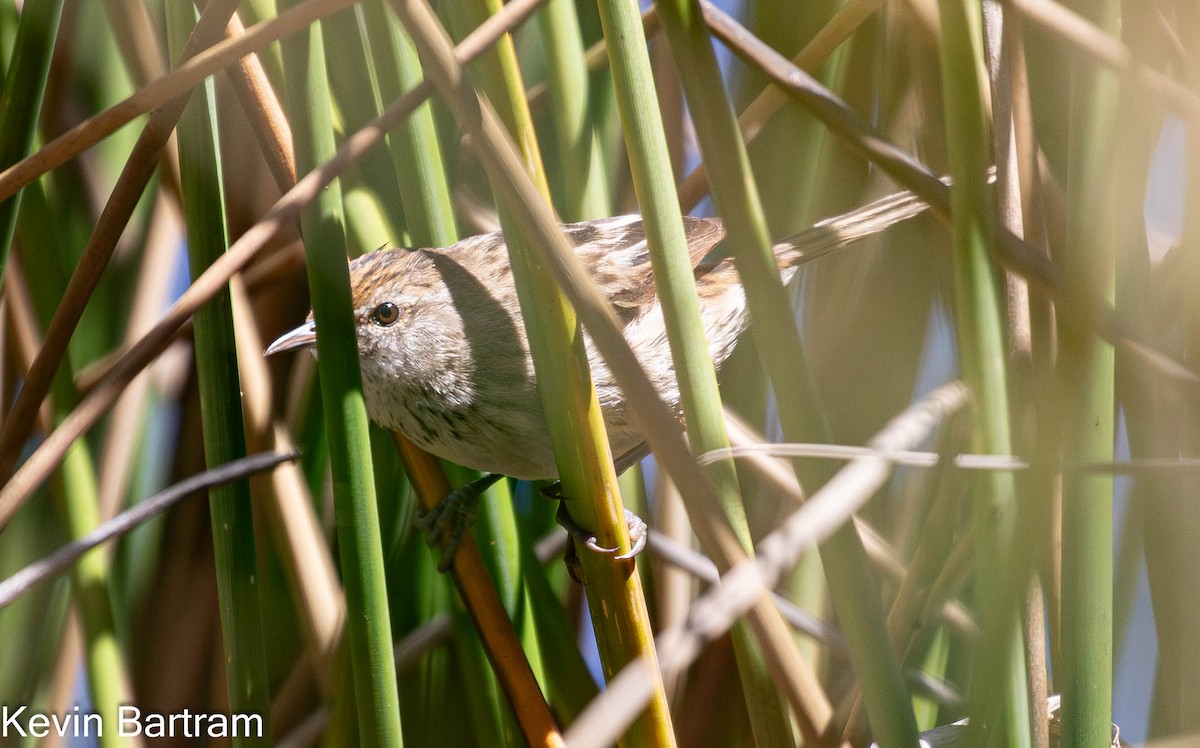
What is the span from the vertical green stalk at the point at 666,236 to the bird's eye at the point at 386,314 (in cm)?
86

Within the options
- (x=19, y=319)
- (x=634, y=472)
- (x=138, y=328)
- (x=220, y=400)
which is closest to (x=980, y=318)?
(x=220, y=400)

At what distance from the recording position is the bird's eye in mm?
1537

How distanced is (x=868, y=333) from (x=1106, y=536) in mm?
778

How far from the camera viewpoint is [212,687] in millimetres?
1485

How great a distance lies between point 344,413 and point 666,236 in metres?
0.32

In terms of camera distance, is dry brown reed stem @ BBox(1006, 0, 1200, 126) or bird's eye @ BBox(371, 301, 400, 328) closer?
dry brown reed stem @ BBox(1006, 0, 1200, 126)

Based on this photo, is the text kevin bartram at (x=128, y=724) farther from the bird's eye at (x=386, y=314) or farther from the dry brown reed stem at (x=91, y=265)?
the bird's eye at (x=386, y=314)

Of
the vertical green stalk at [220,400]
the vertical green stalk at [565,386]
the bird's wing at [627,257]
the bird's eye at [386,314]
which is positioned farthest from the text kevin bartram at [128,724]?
the bird's wing at [627,257]

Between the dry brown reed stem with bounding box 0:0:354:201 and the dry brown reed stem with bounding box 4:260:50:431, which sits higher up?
the dry brown reed stem with bounding box 0:0:354:201

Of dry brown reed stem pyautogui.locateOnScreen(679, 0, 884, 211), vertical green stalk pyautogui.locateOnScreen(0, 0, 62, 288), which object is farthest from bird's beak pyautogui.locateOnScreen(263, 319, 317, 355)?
dry brown reed stem pyautogui.locateOnScreen(679, 0, 884, 211)

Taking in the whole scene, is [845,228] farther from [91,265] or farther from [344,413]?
[91,265]

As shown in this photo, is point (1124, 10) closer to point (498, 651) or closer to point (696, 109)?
point (696, 109)

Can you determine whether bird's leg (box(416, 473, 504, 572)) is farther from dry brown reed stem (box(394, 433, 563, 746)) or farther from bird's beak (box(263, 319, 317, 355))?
bird's beak (box(263, 319, 317, 355))

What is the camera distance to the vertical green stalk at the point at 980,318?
0.74 m
